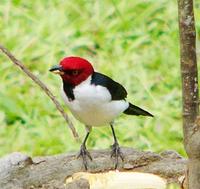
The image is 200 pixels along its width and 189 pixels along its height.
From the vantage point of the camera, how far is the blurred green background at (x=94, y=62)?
15.1 feet

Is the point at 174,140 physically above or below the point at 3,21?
below

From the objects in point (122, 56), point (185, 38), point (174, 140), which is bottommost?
point (174, 140)

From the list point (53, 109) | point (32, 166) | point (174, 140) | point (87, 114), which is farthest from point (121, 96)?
point (53, 109)

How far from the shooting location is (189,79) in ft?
6.35

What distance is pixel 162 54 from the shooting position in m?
5.21

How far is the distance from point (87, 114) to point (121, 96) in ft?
0.84

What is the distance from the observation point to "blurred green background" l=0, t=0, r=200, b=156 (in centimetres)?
459

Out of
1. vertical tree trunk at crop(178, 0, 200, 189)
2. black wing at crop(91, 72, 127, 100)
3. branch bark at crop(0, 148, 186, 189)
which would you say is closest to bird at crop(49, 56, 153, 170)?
black wing at crop(91, 72, 127, 100)

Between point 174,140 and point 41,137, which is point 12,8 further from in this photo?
point 174,140

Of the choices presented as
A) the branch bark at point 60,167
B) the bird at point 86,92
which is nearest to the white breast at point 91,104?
the bird at point 86,92

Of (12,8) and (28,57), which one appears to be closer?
(28,57)

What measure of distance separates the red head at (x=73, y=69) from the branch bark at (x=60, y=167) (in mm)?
435

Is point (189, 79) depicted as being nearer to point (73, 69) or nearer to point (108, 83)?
point (73, 69)

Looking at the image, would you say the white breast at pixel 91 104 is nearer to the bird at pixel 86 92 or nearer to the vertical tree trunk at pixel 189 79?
the bird at pixel 86 92
